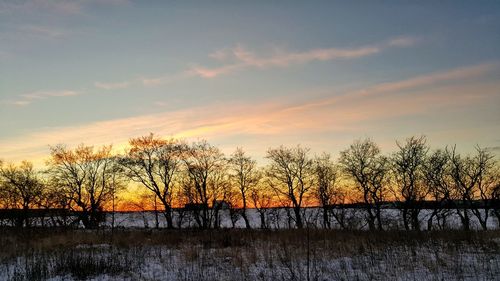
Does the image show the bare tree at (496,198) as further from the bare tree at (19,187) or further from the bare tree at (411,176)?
the bare tree at (19,187)

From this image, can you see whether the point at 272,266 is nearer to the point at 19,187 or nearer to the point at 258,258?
the point at 258,258

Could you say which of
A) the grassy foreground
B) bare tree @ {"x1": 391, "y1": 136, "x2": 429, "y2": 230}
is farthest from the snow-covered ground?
bare tree @ {"x1": 391, "y1": 136, "x2": 429, "y2": 230}

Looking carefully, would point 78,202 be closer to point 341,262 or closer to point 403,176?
point 403,176

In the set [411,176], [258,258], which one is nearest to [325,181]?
[411,176]

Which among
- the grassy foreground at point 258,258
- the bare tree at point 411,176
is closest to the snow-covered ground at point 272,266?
the grassy foreground at point 258,258

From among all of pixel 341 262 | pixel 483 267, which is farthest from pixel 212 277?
pixel 483 267

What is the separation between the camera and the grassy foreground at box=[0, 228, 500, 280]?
9.62 metres

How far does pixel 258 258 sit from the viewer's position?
472 inches

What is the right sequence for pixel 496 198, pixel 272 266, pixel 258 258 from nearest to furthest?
pixel 272 266 < pixel 258 258 < pixel 496 198

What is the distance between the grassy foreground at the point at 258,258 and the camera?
9.62 m

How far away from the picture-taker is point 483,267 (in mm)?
9656

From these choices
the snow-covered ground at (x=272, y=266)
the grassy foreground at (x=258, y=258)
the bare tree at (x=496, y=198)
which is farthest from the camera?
the bare tree at (x=496, y=198)

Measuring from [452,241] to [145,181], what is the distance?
170ft

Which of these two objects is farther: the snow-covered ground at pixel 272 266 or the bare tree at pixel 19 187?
the bare tree at pixel 19 187
